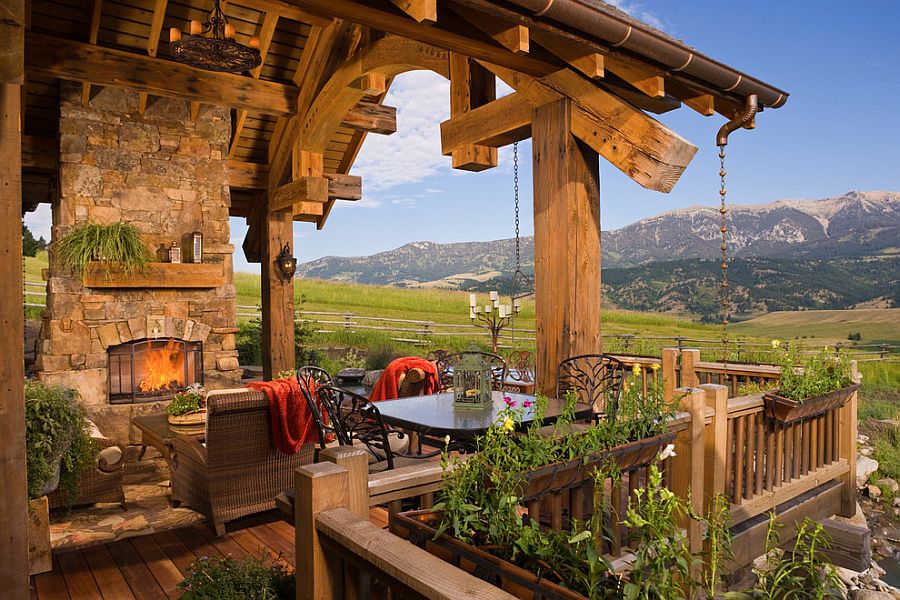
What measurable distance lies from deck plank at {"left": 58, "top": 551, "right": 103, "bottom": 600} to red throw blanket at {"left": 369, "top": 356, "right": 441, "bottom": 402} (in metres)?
2.37

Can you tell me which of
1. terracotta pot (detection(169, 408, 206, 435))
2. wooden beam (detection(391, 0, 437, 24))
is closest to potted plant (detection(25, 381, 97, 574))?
terracotta pot (detection(169, 408, 206, 435))

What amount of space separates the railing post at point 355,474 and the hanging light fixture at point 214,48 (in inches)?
143

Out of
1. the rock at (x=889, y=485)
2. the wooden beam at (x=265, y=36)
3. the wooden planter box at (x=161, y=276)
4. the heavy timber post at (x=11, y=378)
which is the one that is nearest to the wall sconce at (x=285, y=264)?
the wooden planter box at (x=161, y=276)

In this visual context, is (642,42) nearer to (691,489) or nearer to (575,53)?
(575,53)

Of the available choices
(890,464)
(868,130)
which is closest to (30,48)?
(890,464)

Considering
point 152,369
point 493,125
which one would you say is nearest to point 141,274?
point 152,369

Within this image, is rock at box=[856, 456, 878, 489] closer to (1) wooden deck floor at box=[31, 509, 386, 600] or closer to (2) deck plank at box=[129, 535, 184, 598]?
(1) wooden deck floor at box=[31, 509, 386, 600]

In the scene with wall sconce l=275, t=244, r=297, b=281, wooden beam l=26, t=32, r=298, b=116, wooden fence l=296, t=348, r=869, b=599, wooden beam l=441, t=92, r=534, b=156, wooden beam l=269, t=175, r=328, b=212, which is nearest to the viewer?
wooden fence l=296, t=348, r=869, b=599

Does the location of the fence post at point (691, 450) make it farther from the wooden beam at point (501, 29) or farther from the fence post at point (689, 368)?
the fence post at point (689, 368)

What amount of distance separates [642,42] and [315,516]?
316cm

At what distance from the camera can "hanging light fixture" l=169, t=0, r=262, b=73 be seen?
434cm

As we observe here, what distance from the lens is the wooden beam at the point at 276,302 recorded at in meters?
8.09

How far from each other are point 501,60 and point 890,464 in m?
9.65

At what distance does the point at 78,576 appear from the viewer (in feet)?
11.4
